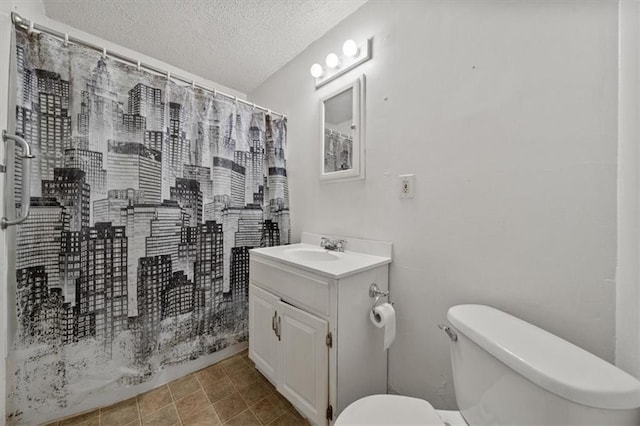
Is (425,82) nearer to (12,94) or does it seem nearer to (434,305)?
(434,305)

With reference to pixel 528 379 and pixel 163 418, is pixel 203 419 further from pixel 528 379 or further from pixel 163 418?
pixel 528 379

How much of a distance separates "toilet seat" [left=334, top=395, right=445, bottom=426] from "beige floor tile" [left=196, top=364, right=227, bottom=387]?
1074mm

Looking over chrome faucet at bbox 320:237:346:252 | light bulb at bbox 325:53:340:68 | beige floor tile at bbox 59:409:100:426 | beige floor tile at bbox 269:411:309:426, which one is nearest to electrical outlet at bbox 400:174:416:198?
chrome faucet at bbox 320:237:346:252

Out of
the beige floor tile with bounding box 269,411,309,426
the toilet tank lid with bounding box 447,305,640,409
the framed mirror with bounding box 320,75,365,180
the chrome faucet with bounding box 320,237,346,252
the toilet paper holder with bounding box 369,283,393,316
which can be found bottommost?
the beige floor tile with bounding box 269,411,309,426

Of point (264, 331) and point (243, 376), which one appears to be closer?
point (264, 331)

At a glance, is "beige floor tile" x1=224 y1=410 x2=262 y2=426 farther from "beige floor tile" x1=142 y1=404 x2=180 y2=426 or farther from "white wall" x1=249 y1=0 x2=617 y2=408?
"white wall" x1=249 y1=0 x2=617 y2=408

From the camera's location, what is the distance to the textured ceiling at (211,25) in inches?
53.7

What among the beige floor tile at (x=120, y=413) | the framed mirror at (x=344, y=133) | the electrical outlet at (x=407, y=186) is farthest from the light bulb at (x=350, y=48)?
the beige floor tile at (x=120, y=413)

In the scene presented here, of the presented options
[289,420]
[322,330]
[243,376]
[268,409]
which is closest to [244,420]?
[268,409]

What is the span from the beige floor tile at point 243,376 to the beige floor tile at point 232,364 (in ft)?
0.12

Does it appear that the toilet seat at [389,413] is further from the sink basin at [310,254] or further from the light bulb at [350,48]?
the light bulb at [350,48]

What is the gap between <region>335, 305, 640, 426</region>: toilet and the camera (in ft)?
1.49

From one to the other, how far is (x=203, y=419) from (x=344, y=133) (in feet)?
5.69

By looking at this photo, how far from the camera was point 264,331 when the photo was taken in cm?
131
